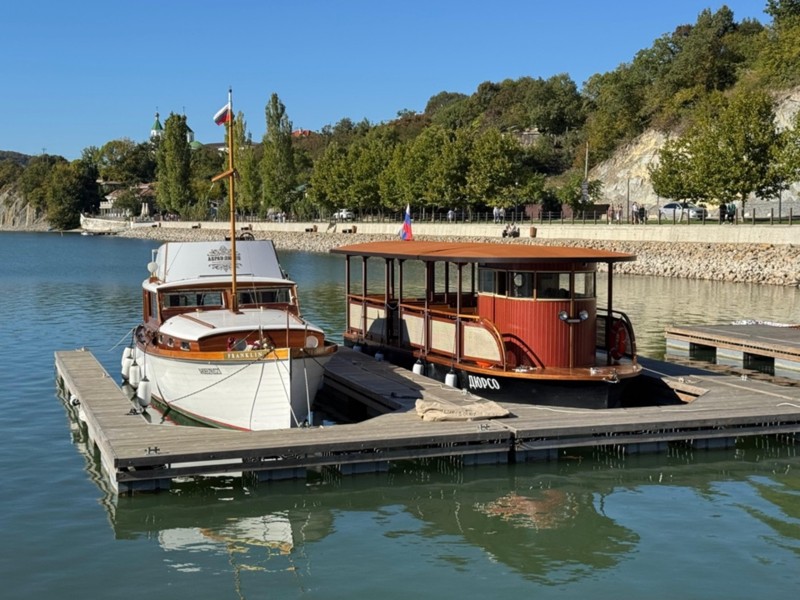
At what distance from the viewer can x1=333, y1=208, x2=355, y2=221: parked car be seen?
122381mm

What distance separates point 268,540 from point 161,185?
156926mm

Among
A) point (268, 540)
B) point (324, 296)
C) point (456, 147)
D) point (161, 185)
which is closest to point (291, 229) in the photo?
point (456, 147)

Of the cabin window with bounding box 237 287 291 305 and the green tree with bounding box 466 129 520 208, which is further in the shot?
the green tree with bounding box 466 129 520 208

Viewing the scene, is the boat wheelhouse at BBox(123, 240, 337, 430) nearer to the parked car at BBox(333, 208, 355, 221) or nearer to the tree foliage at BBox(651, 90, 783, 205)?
the tree foliage at BBox(651, 90, 783, 205)

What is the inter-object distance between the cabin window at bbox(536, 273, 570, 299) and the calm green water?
3336 mm

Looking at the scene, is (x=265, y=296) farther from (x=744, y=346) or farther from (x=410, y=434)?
(x=744, y=346)

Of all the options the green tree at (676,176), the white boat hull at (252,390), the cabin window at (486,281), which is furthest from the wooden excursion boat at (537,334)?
the green tree at (676,176)

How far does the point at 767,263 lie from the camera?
55.9m

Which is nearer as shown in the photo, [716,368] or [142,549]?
[142,549]

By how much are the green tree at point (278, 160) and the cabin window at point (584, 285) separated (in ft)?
372

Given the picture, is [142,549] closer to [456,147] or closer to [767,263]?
[767,263]

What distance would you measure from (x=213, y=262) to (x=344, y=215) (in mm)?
101902

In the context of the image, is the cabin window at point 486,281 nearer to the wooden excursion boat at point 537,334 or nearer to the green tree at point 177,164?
the wooden excursion boat at point 537,334

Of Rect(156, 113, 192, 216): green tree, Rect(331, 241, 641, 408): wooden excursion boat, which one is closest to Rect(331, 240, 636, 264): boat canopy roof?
Rect(331, 241, 641, 408): wooden excursion boat
